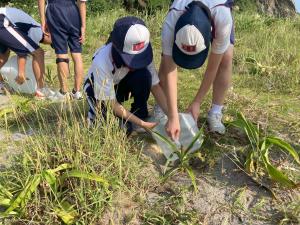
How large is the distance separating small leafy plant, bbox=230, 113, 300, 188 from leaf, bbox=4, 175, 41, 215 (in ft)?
3.72

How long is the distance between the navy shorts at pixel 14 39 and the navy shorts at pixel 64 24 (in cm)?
23

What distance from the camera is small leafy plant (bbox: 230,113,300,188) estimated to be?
2.35m

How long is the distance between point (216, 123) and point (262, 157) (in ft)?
1.78

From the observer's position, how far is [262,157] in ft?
7.98

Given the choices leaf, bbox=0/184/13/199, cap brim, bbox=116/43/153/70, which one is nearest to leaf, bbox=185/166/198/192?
cap brim, bbox=116/43/153/70

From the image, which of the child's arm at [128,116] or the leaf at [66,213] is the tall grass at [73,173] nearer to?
the leaf at [66,213]

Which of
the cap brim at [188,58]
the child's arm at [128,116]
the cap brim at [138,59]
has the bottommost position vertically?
the child's arm at [128,116]

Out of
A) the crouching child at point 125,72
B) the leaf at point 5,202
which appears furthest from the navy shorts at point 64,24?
the leaf at point 5,202

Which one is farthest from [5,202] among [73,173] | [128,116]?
[128,116]

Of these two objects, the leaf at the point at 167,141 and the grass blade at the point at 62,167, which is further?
the leaf at the point at 167,141

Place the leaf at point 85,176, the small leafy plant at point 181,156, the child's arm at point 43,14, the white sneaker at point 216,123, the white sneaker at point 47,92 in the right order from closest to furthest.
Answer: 1. the leaf at point 85,176
2. the small leafy plant at point 181,156
3. the white sneaker at point 216,123
4. the white sneaker at point 47,92
5. the child's arm at point 43,14

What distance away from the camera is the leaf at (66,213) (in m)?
2.19

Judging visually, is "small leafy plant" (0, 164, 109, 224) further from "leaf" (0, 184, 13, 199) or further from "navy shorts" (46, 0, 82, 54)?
A: "navy shorts" (46, 0, 82, 54)

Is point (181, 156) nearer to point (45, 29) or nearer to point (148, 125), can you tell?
point (148, 125)
